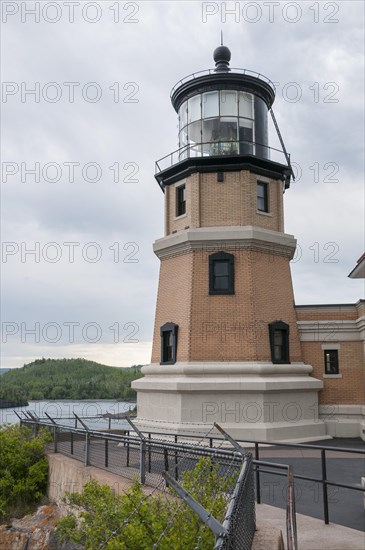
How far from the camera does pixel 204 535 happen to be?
4223 millimetres

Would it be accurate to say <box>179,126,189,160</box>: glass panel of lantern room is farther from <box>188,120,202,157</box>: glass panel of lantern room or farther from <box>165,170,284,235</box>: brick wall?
<box>165,170,284,235</box>: brick wall

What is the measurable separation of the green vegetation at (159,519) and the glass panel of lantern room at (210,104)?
15.3 metres

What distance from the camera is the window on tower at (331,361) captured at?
734 inches

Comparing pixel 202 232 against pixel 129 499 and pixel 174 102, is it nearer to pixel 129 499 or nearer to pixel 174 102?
pixel 174 102

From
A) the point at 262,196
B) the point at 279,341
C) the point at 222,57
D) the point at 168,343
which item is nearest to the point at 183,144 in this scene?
the point at 262,196

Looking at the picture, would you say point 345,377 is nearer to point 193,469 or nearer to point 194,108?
point 194,108

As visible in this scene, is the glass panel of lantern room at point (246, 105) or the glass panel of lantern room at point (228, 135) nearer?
the glass panel of lantern room at point (228, 135)

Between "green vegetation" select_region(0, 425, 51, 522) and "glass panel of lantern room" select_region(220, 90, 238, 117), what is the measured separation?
1269 cm

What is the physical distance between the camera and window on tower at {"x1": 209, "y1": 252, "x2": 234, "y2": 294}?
17.6 meters

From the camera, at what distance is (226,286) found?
58.0 ft

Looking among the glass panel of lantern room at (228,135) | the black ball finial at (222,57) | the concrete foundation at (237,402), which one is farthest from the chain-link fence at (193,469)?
the black ball finial at (222,57)

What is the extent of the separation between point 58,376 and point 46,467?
60143mm

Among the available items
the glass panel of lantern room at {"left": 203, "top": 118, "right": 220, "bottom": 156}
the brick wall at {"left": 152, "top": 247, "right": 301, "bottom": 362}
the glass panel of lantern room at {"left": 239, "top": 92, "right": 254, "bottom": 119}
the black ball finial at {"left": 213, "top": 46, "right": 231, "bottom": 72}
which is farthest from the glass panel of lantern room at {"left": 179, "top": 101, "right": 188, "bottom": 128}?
the brick wall at {"left": 152, "top": 247, "right": 301, "bottom": 362}

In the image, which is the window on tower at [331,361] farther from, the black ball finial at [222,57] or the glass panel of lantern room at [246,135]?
the black ball finial at [222,57]
